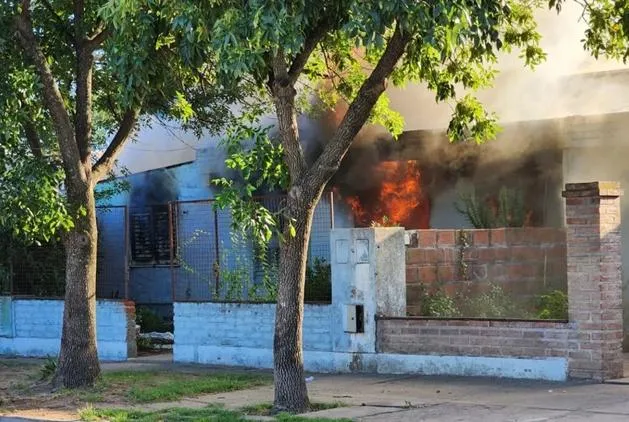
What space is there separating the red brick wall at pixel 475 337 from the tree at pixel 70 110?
385cm

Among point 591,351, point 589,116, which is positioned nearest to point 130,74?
point 591,351

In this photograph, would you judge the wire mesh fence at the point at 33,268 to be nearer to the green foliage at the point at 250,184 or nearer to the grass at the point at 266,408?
the grass at the point at 266,408

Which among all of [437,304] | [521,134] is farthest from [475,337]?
[521,134]

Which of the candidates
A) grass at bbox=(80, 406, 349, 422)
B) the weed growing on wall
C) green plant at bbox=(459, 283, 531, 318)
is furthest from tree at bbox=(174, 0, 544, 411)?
green plant at bbox=(459, 283, 531, 318)

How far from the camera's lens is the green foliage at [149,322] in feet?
59.0

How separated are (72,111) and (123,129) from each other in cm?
121

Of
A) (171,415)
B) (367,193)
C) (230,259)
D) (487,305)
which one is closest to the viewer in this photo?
(171,415)

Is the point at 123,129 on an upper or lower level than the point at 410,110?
lower

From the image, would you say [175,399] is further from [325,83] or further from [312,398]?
[325,83]

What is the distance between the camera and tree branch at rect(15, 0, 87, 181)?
11.4m

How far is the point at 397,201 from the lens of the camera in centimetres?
1780

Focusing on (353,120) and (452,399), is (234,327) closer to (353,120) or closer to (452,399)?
(452,399)

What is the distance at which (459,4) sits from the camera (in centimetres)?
787

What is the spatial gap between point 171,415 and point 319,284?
5109mm
